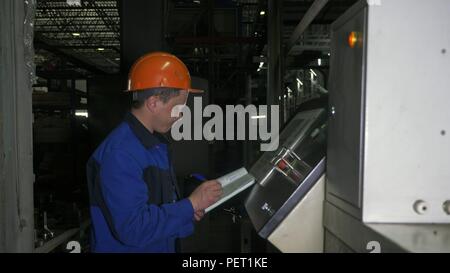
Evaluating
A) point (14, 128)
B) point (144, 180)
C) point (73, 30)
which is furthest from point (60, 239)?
point (73, 30)

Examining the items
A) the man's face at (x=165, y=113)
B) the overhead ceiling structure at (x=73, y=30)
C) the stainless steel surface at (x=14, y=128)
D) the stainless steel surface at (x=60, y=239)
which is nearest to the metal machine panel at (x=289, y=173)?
the man's face at (x=165, y=113)

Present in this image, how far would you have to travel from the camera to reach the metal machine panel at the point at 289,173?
1.33 meters

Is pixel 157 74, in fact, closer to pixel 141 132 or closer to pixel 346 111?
pixel 141 132

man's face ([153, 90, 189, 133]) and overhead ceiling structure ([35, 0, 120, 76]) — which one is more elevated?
overhead ceiling structure ([35, 0, 120, 76])

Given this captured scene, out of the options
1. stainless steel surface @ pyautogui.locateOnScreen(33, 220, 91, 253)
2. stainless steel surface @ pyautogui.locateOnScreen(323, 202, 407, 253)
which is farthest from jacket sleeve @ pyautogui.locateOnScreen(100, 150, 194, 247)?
stainless steel surface @ pyautogui.locateOnScreen(33, 220, 91, 253)

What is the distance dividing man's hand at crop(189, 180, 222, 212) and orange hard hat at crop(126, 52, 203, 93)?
0.46 meters

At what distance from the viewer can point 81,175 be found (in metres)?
5.12

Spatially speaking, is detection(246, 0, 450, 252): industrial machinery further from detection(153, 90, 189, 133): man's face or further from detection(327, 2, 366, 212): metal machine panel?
detection(153, 90, 189, 133): man's face

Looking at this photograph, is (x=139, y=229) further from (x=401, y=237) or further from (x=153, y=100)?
(x=401, y=237)

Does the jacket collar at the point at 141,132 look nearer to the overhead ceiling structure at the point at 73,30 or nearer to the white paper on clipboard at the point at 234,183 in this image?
the white paper on clipboard at the point at 234,183

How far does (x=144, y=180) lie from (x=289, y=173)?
583 mm

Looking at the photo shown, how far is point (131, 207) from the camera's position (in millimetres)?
1355

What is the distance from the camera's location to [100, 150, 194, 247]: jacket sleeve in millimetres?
1355

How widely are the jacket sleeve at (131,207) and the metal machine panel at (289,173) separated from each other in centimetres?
35
